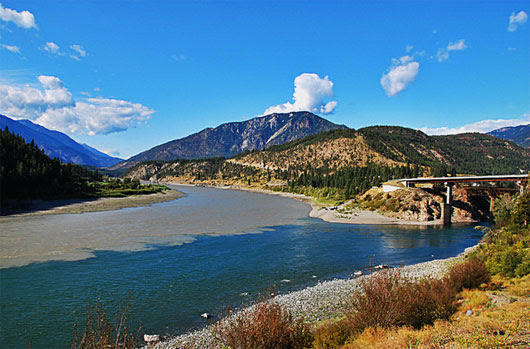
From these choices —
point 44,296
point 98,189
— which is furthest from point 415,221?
point 98,189

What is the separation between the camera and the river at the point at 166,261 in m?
18.4

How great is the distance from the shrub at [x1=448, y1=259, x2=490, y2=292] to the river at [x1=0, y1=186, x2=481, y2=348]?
9.75m

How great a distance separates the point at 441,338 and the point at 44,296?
75.6 ft

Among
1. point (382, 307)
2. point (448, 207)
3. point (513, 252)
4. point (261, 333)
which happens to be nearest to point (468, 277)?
point (513, 252)

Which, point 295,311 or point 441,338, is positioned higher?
point 441,338

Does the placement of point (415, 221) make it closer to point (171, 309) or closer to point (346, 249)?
point (346, 249)

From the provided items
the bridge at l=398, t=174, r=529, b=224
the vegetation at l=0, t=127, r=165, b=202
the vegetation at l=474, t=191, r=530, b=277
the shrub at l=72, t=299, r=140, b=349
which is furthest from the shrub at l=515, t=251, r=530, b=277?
the vegetation at l=0, t=127, r=165, b=202

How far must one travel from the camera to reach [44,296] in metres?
20.7

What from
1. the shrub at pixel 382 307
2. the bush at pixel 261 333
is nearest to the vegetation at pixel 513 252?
the shrub at pixel 382 307

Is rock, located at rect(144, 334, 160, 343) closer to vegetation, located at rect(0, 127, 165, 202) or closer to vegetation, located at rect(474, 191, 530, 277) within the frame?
vegetation, located at rect(474, 191, 530, 277)

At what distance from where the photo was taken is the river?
726 inches

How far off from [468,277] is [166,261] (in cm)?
2430

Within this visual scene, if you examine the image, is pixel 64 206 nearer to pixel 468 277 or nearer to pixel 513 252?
pixel 468 277

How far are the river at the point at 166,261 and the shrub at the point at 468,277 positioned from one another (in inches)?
384
